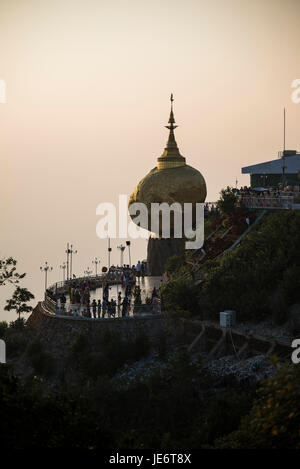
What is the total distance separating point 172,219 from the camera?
4769 centimetres

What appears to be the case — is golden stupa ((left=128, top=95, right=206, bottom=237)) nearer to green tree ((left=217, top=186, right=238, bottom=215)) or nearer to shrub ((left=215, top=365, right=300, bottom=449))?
green tree ((left=217, top=186, right=238, bottom=215))

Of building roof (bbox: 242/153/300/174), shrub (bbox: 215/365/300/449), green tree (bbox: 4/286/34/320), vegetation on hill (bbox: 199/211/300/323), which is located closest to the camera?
shrub (bbox: 215/365/300/449)

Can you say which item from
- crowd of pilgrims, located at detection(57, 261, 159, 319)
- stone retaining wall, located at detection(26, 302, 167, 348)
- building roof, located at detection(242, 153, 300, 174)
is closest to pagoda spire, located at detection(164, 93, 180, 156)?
building roof, located at detection(242, 153, 300, 174)

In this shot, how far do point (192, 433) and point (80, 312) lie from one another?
10.6 metres

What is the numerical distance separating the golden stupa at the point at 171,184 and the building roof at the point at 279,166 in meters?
5.90

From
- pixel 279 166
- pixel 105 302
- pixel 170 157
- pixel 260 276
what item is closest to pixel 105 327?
pixel 105 302

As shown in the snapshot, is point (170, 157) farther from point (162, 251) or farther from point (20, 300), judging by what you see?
point (20, 300)

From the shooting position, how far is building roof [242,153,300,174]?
52.3 metres

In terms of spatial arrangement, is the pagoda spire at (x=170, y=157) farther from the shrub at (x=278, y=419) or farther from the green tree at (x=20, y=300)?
the shrub at (x=278, y=419)

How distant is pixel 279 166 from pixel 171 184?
26.6 feet

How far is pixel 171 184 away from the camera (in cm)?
4759

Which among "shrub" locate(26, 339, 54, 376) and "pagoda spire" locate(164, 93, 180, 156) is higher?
"pagoda spire" locate(164, 93, 180, 156)

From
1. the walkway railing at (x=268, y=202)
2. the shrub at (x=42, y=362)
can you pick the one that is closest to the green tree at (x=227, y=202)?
the walkway railing at (x=268, y=202)

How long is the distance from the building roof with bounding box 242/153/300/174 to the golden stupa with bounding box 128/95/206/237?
590 cm
